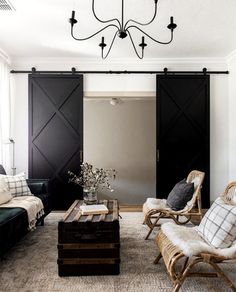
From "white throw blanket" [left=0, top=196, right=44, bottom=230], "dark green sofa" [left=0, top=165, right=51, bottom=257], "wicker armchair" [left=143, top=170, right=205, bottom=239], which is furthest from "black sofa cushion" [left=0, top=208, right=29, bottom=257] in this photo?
"wicker armchair" [left=143, top=170, right=205, bottom=239]

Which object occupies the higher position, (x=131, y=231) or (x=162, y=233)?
(x=162, y=233)

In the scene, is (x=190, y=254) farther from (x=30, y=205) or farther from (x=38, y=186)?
(x=38, y=186)

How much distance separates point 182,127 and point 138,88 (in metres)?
1.11

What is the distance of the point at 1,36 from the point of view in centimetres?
390

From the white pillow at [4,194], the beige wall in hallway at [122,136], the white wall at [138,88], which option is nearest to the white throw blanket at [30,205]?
the white pillow at [4,194]

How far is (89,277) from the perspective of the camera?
237cm

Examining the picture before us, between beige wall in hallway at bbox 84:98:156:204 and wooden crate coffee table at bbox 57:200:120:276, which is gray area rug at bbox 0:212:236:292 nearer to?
wooden crate coffee table at bbox 57:200:120:276

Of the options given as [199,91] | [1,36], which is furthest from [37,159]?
[199,91]

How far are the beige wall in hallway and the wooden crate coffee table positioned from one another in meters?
4.68

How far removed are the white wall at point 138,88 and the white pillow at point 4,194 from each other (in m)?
1.54

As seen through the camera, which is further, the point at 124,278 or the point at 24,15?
the point at 24,15

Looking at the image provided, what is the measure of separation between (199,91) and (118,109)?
8.88 feet

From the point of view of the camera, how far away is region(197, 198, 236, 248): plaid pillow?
2132mm

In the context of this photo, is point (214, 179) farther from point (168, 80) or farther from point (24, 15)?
point (24, 15)
